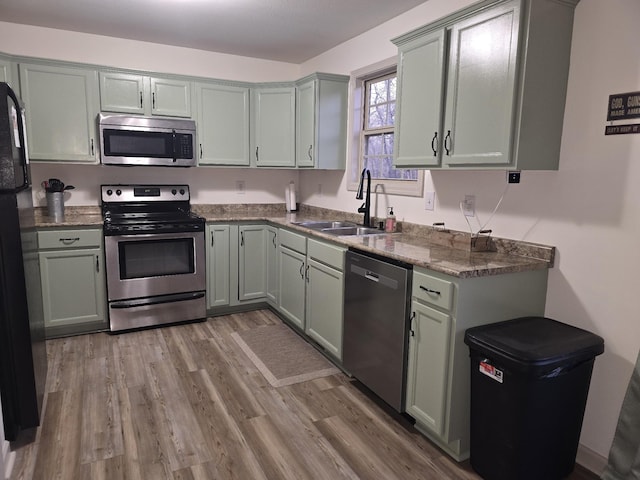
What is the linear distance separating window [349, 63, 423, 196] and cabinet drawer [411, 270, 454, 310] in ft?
3.64

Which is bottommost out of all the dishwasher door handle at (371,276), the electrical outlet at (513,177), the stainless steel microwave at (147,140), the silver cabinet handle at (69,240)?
the dishwasher door handle at (371,276)

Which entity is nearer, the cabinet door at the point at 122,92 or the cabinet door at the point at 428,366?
the cabinet door at the point at 428,366

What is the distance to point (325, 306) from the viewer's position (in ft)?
9.95

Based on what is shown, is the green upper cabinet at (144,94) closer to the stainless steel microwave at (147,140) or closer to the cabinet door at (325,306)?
the stainless steel microwave at (147,140)

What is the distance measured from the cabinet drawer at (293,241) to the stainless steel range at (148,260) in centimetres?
71

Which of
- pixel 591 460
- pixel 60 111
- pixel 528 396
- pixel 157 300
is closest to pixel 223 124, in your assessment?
pixel 60 111

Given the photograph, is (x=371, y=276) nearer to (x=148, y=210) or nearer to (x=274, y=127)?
(x=274, y=127)

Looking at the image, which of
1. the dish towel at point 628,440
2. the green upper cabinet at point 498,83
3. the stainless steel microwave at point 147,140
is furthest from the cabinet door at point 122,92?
the dish towel at point 628,440

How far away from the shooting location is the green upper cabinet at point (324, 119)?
3711 mm

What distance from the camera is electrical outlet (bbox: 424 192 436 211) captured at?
113 inches

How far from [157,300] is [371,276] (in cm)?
206

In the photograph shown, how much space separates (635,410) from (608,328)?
1.15 ft

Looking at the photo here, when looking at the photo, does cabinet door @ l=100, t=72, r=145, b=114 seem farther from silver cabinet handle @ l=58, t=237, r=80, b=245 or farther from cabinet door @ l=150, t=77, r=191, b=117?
silver cabinet handle @ l=58, t=237, r=80, b=245

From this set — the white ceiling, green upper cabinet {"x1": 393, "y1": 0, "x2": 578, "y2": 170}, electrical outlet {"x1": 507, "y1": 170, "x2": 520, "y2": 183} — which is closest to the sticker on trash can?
green upper cabinet {"x1": 393, "y1": 0, "x2": 578, "y2": 170}
